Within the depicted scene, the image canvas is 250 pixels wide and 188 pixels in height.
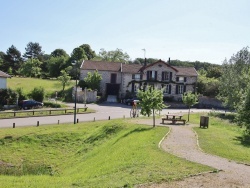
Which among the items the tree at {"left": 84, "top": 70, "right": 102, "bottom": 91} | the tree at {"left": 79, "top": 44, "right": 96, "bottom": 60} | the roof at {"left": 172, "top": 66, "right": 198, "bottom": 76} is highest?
the tree at {"left": 79, "top": 44, "right": 96, "bottom": 60}

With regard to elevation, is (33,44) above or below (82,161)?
above

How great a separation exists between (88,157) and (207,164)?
1009 cm

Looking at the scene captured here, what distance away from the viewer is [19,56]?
99562mm

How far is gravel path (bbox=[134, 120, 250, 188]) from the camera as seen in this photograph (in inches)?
507

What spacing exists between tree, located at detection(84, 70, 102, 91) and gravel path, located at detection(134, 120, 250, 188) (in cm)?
3635

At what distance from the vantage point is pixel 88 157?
2303cm

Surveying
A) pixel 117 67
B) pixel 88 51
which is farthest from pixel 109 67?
pixel 88 51

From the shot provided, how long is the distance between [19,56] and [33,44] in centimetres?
2604

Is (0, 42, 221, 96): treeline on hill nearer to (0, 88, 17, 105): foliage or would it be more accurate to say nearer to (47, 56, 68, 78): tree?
(47, 56, 68, 78): tree

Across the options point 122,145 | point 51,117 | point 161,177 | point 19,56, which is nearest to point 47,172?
point 122,145

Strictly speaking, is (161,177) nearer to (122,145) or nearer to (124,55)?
(122,145)

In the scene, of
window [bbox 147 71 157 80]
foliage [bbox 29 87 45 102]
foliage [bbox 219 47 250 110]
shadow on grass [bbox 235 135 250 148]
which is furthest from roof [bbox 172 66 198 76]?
shadow on grass [bbox 235 135 250 148]

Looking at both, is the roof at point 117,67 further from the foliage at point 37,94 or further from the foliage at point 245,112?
the foliage at point 245,112

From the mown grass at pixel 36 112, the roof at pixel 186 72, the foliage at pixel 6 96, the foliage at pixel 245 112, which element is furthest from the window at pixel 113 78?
the foliage at pixel 245 112
